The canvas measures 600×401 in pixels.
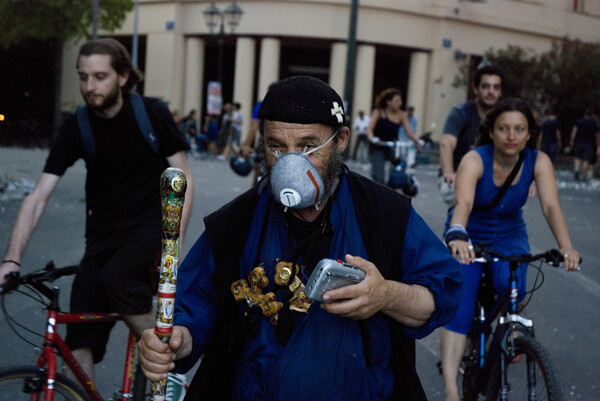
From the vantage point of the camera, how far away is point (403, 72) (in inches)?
1353

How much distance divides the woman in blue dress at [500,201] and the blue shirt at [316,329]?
1678mm

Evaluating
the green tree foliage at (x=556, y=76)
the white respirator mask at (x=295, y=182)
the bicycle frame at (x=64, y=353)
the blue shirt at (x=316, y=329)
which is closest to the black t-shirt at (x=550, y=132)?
the green tree foliage at (x=556, y=76)

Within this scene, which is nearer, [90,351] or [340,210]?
[340,210]

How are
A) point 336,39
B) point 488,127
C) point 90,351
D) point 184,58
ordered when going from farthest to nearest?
point 184,58, point 336,39, point 488,127, point 90,351

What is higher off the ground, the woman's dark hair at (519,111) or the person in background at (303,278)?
the woman's dark hair at (519,111)

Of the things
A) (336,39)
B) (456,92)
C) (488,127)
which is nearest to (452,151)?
(488,127)

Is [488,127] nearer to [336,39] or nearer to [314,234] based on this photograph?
[314,234]

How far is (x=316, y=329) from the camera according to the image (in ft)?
7.32

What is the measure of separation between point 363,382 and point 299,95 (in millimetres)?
846

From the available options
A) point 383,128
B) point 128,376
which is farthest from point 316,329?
point 383,128

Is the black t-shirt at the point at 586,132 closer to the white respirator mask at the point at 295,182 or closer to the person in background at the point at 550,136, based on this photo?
the person in background at the point at 550,136

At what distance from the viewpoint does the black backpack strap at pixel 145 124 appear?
353cm

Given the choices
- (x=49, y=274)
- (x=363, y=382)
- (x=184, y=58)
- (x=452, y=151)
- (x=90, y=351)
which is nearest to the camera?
(x=363, y=382)

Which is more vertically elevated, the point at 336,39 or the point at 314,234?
the point at 336,39
